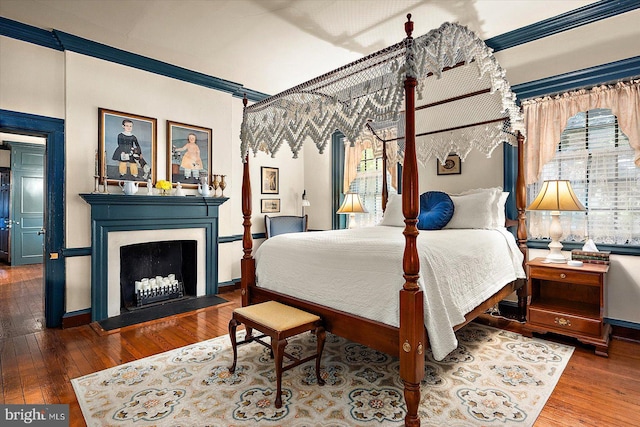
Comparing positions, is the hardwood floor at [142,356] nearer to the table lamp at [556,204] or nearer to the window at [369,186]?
the table lamp at [556,204]

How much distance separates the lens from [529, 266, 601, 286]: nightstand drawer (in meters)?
2.82

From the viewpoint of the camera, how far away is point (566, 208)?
9.72 feet

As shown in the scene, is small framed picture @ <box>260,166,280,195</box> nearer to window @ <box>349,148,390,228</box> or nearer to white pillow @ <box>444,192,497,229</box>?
window @ <box>349,148,390,228</box>

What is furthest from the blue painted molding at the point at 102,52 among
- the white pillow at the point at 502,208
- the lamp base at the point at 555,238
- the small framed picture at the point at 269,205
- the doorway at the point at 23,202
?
the doorway at the point at 23,202

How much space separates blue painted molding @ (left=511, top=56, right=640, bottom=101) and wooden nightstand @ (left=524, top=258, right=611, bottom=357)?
168 centimetres

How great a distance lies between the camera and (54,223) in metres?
3.55

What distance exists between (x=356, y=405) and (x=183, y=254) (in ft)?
11.4

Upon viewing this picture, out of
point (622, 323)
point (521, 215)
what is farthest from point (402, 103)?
point (622, 323)

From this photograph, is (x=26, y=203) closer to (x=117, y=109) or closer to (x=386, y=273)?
(x=117, y=109)

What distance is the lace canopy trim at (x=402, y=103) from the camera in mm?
1951

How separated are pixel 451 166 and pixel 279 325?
9.88ft

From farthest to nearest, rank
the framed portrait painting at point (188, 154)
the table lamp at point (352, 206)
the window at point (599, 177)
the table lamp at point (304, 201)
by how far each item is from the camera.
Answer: the table lamp at point (304, 201) → the table lamp at point (352, 206) → the framed portrait painting at point (188, 154) → the window at point (599, 177)

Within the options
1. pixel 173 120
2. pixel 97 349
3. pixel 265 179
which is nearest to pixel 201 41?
pixel 173 120

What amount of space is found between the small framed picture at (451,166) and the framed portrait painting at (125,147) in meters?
3.59
